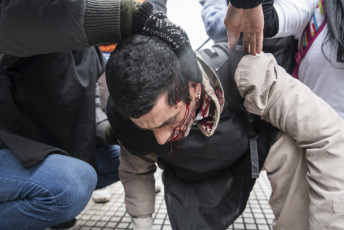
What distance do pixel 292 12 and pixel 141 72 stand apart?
21.3 inches

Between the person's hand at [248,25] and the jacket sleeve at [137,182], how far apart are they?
526 millimetres

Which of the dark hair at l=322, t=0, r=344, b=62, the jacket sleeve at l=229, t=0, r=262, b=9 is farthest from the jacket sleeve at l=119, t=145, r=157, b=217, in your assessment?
the dark hair at l=322, t=0, r=344, b=62

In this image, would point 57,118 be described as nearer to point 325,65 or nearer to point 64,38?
point 64,38

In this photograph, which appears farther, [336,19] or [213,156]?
[213,156]

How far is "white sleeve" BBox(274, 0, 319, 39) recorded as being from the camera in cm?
94

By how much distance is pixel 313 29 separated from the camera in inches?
38.0

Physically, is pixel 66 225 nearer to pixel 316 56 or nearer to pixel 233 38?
pixel 233 38

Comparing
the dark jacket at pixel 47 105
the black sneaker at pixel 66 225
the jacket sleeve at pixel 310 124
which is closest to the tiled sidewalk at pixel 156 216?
the black sneaker at pixel 66 225

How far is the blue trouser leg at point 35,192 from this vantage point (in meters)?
0.89

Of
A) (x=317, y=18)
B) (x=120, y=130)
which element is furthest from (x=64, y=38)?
(x=317, y=18)

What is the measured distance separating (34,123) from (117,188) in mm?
1073

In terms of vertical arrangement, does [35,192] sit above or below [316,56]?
below

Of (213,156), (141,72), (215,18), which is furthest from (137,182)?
(215,18)

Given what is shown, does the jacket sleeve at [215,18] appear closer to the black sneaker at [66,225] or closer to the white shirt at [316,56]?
the white shirt at [316,56]
